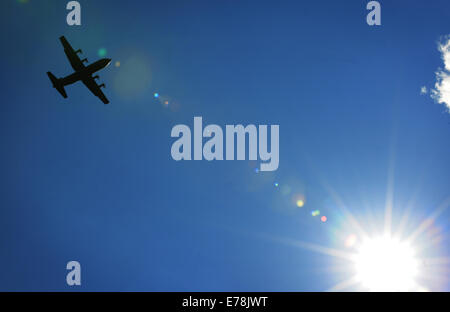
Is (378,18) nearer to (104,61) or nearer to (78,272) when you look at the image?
(104,61)

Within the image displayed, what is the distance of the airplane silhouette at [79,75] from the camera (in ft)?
130

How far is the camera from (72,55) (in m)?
39.7

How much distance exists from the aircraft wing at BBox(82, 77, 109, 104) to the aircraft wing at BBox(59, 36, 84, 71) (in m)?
2.32

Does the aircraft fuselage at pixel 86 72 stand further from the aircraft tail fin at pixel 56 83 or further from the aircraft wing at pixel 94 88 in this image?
the aircraft wing at pixel 94 88

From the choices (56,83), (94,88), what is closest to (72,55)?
(94,88)

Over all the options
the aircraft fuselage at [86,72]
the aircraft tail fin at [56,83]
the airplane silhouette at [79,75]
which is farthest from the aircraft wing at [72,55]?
the aircraft tail fin at [56,83]

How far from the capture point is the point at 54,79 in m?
42.8

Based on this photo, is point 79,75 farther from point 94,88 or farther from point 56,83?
point 56,83

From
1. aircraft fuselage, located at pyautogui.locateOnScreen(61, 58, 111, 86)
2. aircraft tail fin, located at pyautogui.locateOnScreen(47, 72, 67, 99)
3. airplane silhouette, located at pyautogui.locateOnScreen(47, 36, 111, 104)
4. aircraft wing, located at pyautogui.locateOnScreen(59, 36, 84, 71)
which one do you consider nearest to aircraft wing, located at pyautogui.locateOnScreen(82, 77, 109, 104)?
airplane silhouette, located at pyautogui.locateOnScreen(47, 36, 111, 104)

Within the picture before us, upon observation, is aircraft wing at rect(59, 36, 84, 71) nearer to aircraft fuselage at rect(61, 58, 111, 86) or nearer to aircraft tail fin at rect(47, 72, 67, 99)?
aircraft fuselage at rect(61, 58, 111, 86)

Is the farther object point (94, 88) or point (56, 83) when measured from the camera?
point (94, 88)

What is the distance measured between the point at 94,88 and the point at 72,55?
5903 millimetres

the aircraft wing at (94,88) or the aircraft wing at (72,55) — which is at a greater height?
the aircraft wing at (72,55)
